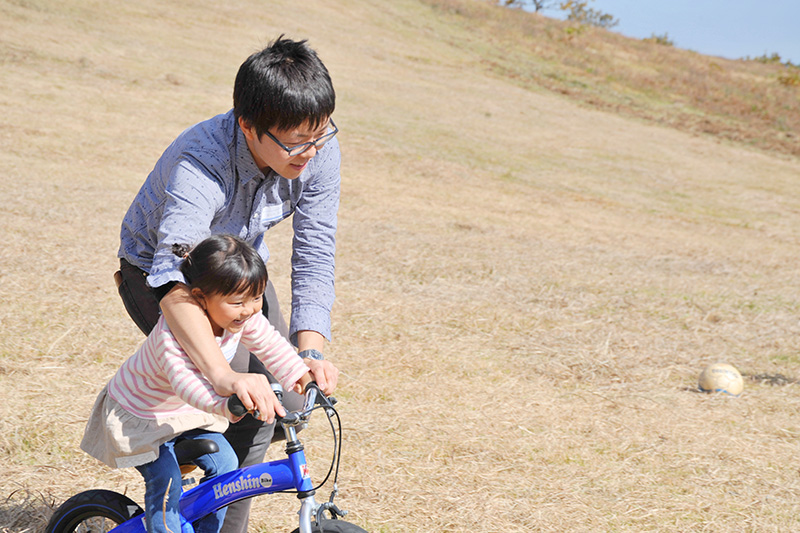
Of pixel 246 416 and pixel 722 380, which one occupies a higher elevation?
pixel 246 416

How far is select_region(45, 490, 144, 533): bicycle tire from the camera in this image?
2633 mm

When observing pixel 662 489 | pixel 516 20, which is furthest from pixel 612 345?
pixel 516 20

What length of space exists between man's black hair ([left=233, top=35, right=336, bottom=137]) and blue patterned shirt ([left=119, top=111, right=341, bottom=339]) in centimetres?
21

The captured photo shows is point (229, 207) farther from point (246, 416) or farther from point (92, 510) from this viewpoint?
point (92, 510)

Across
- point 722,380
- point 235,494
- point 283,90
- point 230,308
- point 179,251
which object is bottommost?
point 722,380

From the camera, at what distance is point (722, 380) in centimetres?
562

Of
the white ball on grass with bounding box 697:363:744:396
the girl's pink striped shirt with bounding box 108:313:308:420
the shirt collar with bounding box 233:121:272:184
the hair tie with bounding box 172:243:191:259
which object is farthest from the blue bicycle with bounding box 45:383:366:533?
the white ball on grass with bounding box 697:363:744:396

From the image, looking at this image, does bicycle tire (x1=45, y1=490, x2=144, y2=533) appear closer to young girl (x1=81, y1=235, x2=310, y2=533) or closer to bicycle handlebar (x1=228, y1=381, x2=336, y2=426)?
young girl (x1=81, y1=235, x2=310, y2=533)

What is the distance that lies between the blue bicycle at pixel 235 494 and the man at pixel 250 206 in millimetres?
A: 175

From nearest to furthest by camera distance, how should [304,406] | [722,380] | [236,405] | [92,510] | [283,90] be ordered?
[236,405]
[304,406]
[283,90]
[92,510]
[722,380]

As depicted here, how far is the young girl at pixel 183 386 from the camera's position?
2180 millimetres

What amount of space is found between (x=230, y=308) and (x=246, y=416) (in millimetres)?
625

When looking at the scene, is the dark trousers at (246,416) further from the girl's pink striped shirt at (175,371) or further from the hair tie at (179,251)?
the hair tie at (179,251)

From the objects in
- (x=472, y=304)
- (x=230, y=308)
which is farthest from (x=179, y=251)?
(x=472, y=304)
